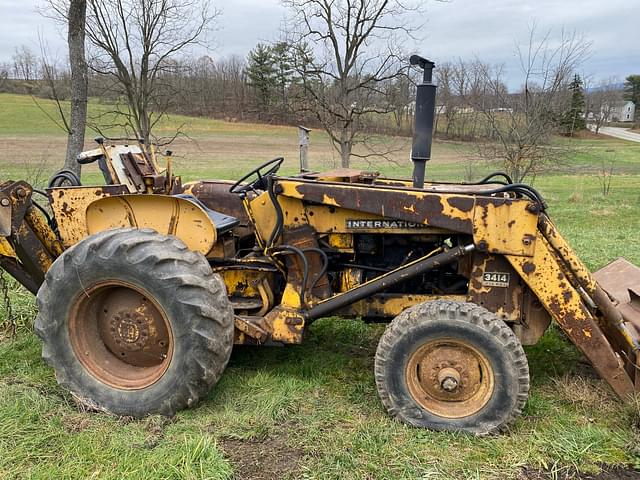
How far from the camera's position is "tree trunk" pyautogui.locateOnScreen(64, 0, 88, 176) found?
883cm

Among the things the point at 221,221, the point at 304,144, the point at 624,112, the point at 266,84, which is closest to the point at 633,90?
the point at 624,112

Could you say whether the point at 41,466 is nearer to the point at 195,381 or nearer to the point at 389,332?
the point at 195,381

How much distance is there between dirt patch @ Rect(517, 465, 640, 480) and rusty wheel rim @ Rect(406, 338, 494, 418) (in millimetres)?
476

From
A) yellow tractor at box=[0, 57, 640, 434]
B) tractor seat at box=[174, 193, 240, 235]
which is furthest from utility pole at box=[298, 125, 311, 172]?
tractor seat at box=[174, 193, 240, 235]

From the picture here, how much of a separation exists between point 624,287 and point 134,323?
375 cm

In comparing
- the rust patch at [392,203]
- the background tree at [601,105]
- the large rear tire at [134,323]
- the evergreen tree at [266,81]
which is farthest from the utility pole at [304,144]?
the background tree at [601,105]

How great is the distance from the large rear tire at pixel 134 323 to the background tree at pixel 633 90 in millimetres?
90907

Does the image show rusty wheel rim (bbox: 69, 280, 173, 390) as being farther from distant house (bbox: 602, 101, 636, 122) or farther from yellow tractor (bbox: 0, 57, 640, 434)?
distant house (bbox: 602, 101, 636, 122)

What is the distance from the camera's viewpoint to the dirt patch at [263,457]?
3025 mm

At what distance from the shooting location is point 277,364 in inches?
175

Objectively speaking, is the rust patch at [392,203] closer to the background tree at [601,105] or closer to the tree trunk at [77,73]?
the tree trunk at [77,73]

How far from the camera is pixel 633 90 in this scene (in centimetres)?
8394

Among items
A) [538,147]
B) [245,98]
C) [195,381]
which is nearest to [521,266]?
[195,381]

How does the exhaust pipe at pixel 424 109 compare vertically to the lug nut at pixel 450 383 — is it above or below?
above
